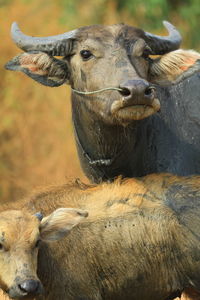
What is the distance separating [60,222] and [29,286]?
40.8 inches

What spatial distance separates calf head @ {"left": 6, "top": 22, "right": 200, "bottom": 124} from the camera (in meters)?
11.1

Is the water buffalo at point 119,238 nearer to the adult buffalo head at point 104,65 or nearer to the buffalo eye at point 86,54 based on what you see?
the adult buffalo head at point 104,65

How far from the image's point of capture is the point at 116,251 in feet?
35.5

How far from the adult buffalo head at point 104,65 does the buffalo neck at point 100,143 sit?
17cm

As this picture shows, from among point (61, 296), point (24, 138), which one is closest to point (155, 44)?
point (61, 296)

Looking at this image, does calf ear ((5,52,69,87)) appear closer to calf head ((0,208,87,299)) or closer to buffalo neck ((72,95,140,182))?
buffalo neck ((72,95,140,182))

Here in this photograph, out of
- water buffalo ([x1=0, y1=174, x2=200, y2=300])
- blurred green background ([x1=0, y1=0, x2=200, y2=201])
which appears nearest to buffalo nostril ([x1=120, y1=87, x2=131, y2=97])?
water buffalo ([x1=0, y1=174, x2=200, y2=300])

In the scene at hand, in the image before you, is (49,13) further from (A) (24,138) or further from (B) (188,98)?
(B) (188,98)

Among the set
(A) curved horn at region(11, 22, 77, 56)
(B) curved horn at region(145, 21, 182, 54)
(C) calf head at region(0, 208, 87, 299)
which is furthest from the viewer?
(B) curved horn at region(145, 21, 182, 54)

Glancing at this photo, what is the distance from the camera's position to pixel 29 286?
31.2 ft

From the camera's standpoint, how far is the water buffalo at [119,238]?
10.5 meters

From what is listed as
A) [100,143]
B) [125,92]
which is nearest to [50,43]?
[100,143]

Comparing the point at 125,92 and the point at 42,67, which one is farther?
the point at 42,67

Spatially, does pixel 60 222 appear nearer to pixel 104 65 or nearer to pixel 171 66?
pixel 104 65
